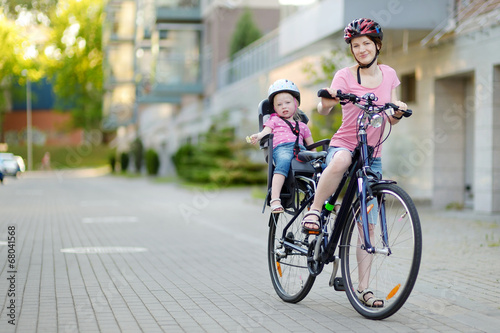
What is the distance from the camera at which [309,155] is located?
628 cm

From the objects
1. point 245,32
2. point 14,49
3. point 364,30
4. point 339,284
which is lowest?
point 339,284

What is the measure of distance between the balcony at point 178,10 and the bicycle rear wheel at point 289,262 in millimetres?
35752

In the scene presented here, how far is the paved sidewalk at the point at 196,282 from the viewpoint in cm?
563

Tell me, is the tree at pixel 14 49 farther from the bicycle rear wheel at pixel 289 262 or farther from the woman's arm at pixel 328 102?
the woman's arm at pixel 328 102

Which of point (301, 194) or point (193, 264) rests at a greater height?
point (301, 194)

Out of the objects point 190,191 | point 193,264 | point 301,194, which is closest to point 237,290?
point 301,194

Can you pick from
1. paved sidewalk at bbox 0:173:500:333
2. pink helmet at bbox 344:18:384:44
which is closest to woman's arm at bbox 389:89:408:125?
pink helmet at bbox 344:18:384:44

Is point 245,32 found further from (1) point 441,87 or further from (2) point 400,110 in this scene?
(2) point 400,110

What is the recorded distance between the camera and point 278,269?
676 cm

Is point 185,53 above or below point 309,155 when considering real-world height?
above

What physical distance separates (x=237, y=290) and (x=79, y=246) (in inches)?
165

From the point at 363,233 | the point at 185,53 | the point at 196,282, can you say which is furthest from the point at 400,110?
the point at 185,53

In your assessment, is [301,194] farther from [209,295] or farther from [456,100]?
[456,100]

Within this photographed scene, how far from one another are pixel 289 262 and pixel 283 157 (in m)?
0.85
